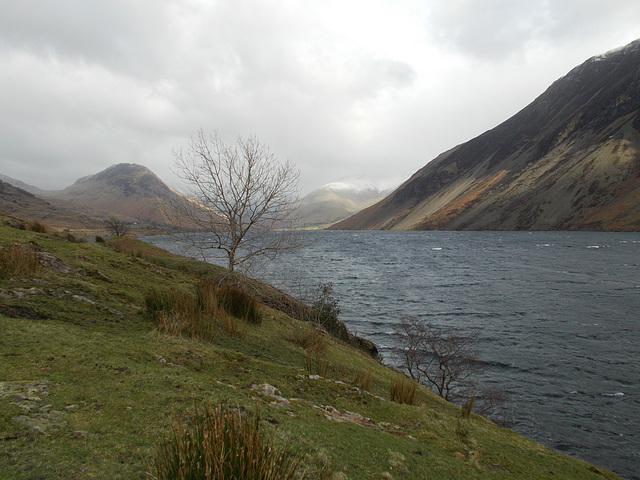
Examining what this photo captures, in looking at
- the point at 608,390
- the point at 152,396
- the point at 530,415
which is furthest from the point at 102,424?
the point at 608,390

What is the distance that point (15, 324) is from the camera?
16.3 feet

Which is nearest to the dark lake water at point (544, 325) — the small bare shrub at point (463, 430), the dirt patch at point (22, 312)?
the small bare shrub at point (463, 430)

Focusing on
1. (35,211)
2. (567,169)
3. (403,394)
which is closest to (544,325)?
(403,394)

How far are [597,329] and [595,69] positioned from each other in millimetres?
234996

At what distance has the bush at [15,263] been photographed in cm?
668

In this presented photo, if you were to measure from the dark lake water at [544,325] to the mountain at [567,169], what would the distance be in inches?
3191

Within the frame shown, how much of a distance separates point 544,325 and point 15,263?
26435mm

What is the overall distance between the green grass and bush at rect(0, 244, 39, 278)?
0.40ft

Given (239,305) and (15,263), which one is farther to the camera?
(239,305)

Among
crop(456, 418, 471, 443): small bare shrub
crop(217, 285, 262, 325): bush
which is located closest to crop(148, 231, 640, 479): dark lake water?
crop(217, 285, 262, 325): bush

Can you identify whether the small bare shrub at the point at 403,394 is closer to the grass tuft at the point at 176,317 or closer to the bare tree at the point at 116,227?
the grass tuft at the point at 176,317

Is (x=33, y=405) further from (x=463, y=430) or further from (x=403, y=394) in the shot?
(x=463, y=430)

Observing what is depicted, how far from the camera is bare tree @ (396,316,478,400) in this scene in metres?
13.7

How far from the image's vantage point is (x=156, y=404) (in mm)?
3793
